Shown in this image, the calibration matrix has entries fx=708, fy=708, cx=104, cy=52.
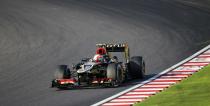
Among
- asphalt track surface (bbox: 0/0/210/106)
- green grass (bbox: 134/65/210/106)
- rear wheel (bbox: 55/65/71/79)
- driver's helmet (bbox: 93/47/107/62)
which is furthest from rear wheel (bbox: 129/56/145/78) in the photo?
rear wheel (bbox: 55/65/71/79)

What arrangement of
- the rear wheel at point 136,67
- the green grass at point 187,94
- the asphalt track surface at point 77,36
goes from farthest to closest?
the rear wheel at point 136,67 → the asphalt track surface at point 77,36 → the green grass at point 187,94

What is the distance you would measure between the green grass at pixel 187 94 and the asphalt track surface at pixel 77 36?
2.18m

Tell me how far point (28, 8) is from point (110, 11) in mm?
5642

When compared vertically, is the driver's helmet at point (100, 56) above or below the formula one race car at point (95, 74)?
above

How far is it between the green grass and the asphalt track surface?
218 centimetres

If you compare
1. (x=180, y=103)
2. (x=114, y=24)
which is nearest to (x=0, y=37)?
(x=114, y=24)

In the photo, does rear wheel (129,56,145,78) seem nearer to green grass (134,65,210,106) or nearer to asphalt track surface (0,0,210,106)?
asphalt track surface (0,0,210,106)

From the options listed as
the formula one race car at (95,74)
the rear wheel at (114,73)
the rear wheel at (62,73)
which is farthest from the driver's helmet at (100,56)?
the rear wheel at (62,73)

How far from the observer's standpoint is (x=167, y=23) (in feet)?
141

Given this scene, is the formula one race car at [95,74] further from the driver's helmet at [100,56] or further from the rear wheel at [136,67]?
the rear wheel at [136,67]

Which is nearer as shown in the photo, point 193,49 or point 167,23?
point 193,49

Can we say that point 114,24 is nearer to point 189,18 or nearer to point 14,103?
point 189,18

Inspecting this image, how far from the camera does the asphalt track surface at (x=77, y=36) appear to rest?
2755cm

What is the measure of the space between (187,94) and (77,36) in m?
16.8
